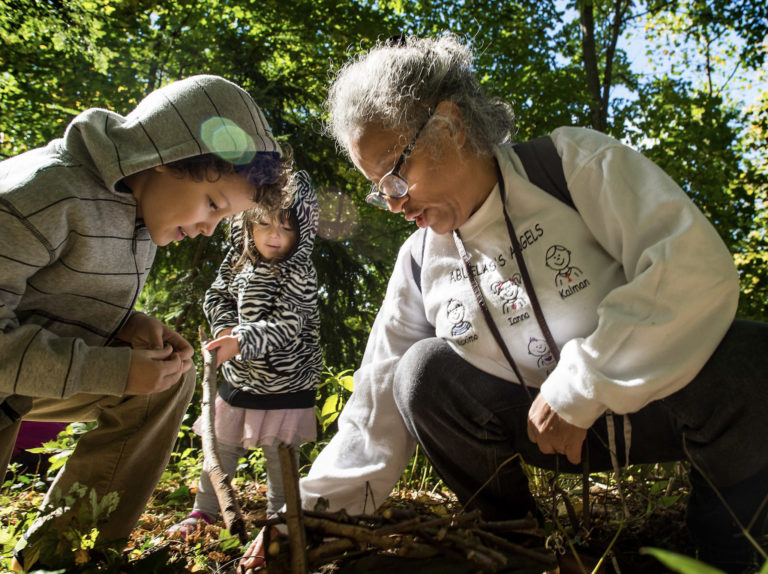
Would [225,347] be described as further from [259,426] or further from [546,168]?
[546,168]

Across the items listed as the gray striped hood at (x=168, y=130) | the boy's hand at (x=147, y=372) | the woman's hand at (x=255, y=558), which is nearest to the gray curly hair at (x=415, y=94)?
the gray striped hood at (x=168, y=130)

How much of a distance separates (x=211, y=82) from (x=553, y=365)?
1.51 metres

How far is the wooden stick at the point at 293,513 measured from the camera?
3.43 feet

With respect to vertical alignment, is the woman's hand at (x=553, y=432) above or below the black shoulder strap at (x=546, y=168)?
below

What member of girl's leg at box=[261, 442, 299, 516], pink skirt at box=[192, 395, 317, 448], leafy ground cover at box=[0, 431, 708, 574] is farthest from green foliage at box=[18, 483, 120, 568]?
pink skirt at box=[192, 395, 317, 448]

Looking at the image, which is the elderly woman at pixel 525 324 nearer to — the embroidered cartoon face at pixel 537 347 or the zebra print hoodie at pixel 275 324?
the embroidered cartoon face at pixel 537 347

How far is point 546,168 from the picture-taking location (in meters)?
1.71

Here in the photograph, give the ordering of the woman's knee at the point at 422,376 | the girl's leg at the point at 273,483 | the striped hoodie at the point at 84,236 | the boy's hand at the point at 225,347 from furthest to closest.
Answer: the boy's hand at the point at 225,347, the girl's leg at the point at 273,483, the woman's knee at the point at 422,376, the striped hoodie at the point at 84,236

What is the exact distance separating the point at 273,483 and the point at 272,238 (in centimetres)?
137

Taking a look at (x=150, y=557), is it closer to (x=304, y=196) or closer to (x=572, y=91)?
(x=304, y=196)

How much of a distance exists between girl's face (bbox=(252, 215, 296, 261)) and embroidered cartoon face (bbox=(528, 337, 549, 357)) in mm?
1965

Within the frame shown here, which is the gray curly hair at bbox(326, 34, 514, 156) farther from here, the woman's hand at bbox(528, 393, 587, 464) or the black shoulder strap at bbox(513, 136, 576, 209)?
the woman's hand at bbox(528, 393, 587, 464)

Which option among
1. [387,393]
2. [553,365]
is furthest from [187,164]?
[553,365]

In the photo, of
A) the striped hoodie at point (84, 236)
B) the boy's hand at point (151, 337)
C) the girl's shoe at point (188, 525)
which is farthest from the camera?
the girl's shoe at point (188, 525)
